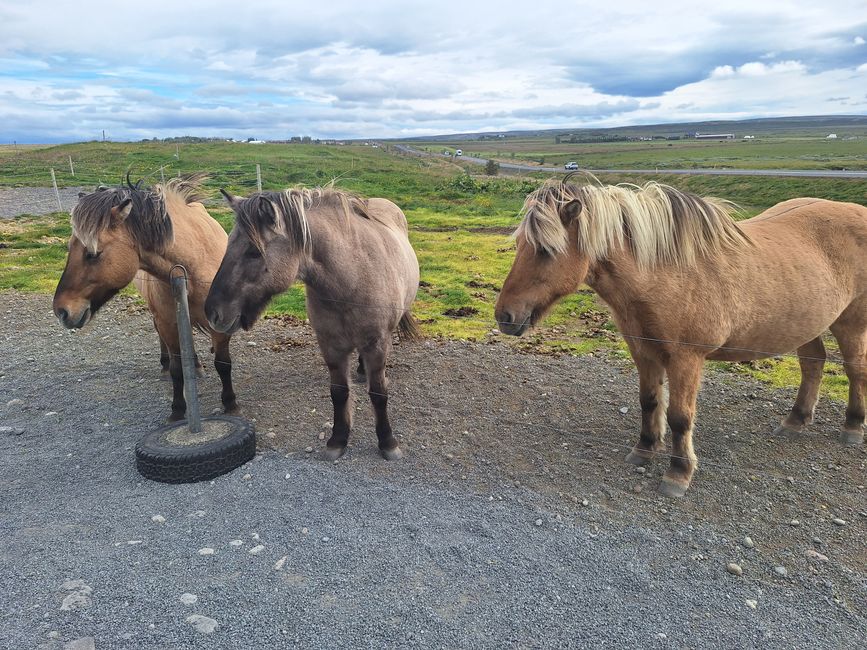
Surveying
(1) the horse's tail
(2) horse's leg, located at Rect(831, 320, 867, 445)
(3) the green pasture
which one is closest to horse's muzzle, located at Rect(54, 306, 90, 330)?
(1) the horse's tail

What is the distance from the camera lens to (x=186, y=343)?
4.41 metres

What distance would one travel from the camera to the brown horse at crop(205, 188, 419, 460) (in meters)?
3.83

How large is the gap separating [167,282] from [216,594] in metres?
2.91

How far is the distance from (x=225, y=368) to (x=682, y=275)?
14.5 feet

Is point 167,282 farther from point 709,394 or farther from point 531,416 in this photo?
point 709,394

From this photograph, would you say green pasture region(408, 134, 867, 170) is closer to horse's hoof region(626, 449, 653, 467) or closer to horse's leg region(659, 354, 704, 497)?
Answer: horse's hoof region(626, 449, 653, 467)

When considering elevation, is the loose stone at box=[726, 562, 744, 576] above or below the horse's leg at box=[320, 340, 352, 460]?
below

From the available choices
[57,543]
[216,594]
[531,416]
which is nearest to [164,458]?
[57,543]

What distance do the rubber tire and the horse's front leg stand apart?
0.73 metres

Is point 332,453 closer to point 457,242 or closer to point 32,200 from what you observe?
point 457,242

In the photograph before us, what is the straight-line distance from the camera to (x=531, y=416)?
5.50 metres

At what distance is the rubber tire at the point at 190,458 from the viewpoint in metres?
4.21

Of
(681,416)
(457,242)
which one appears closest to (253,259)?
(681,416)

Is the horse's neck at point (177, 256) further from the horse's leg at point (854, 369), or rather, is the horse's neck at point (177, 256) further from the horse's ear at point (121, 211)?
the horse's leg at point (854, 369)
